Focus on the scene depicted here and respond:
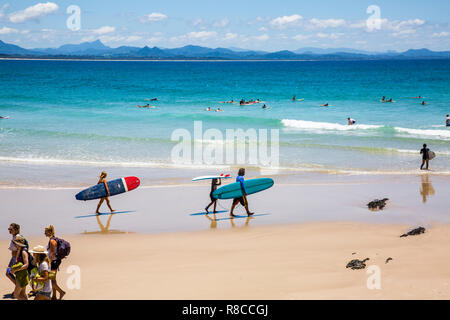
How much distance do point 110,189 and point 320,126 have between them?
2198 cm

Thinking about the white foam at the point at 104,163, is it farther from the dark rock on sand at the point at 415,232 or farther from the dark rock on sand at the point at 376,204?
the dark rock on sand at the point at 415,232

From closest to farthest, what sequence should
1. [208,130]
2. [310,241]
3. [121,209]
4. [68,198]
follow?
[310,241] → [121,209] → [68,198] → [208,130]

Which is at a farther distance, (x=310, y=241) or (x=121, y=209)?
(x=121, y=209)

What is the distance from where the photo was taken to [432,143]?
26312mm

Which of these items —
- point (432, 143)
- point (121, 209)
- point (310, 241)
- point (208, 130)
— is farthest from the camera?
point (208, 130)

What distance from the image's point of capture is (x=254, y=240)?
37.0ft

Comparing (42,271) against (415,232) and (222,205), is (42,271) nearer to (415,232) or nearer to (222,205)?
(415,232)

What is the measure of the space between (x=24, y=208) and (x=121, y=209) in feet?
9.06

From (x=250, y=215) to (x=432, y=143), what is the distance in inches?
645

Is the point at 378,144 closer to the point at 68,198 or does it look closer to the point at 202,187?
the point at 202,187

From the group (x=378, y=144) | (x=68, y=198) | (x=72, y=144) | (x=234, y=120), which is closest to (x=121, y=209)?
(x=68, y=198)

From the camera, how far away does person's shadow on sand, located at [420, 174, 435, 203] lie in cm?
1559

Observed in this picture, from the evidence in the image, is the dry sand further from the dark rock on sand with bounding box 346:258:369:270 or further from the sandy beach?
the dark rock on sand with bounding box 346:258:369:270

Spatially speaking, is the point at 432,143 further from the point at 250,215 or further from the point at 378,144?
the point at 250,215
